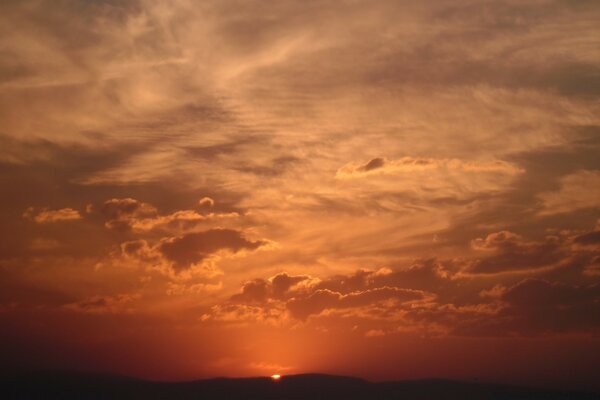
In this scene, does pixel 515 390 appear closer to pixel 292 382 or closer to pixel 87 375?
pixel 292 382

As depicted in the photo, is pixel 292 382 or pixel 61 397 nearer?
pixel 61 397

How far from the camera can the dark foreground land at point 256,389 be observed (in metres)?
177

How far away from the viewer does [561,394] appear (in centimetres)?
18850

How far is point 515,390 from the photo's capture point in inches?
7121

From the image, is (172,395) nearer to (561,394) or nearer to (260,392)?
(260,392)

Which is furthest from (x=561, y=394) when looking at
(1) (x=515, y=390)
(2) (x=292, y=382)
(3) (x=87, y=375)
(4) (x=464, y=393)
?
(3) (x=87, y=375)

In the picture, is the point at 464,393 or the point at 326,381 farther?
the point at 326,381

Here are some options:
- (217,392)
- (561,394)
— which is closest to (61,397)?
(217,392)

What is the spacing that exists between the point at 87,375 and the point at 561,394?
138m

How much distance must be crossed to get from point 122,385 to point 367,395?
7039cm

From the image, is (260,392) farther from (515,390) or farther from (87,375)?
(515,390)

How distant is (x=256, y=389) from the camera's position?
606 ft

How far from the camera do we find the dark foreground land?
177m

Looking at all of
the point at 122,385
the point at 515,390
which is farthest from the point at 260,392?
the point at 515,390
